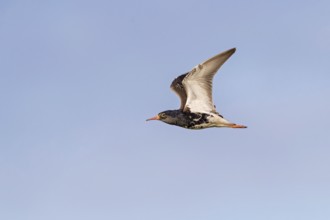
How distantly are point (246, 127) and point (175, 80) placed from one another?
3.49 metres

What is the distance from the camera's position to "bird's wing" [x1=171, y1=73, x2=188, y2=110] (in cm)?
2339

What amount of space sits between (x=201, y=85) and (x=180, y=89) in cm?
101

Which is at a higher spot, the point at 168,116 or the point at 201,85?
the point at 201,85

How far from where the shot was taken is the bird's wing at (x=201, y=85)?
22.3 meters

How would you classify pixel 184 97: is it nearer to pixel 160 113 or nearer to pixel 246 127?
pixel 160 113

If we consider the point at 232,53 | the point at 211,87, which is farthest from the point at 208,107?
the point at 232,53

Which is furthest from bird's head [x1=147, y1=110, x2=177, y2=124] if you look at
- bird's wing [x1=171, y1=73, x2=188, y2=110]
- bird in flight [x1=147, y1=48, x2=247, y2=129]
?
bird's wing [x1=171, y1=73, x2=188, y2=110]

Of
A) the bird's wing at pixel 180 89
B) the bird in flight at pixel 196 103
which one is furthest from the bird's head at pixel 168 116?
the bird's wing at pixel 180 89

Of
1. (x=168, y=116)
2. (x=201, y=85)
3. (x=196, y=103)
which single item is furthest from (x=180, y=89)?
(x=168, y=116)

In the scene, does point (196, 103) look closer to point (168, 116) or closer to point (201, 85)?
point (201, 85)

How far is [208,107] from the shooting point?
2320cm

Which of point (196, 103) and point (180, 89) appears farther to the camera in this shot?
point (180, 89)

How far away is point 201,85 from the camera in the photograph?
75.4 ft

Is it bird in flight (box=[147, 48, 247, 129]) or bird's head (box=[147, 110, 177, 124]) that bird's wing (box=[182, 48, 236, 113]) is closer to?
bird in flight (box=[147, 48, 247, 129])
